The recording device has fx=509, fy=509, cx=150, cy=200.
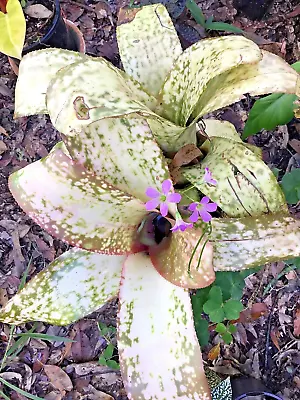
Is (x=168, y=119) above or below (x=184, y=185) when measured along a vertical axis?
above

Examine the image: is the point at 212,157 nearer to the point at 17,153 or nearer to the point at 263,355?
the point at 263,355

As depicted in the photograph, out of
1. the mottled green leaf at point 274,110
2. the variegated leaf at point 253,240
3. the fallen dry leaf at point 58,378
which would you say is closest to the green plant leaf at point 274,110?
A: the mottled green leaf at point 274,110

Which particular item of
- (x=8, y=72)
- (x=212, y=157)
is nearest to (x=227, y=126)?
(x=212, y=157)

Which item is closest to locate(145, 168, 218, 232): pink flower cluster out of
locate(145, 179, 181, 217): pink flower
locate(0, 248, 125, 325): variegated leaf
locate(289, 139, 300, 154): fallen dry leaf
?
locate(145, 179, 181, 217): pink flower

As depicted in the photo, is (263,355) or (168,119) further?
(263,355)

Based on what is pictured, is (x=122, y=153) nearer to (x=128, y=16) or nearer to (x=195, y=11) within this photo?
(x=128, y=16)

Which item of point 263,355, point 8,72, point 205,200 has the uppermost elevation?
point 205,200

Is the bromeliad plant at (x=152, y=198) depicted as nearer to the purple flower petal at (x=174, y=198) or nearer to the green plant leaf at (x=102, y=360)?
the purple flower petal at (x=174, y=198)
